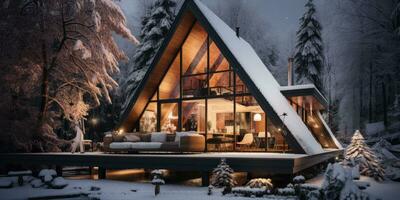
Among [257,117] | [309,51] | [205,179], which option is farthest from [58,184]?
[309,51]

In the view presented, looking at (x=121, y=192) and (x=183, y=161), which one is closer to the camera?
(x=121, y=192)

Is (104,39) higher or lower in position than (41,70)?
higher

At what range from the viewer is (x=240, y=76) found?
11992 millimetres

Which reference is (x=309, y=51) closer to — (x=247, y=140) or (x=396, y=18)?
(x=396, y=18)

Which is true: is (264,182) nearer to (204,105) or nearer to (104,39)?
(204,105)

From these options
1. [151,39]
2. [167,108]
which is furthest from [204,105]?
[151,39]

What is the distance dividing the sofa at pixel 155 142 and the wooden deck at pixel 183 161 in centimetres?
41

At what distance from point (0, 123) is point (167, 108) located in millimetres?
6233

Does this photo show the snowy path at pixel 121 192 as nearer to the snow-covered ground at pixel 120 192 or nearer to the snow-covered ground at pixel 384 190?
the snow-covered ground at pixel 120 192

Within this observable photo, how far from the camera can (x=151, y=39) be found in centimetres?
2459

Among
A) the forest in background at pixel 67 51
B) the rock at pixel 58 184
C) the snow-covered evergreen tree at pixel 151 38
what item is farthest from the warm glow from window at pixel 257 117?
the snow-covered evergreen tree at pixel 151 38

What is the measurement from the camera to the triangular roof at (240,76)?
36.2ft

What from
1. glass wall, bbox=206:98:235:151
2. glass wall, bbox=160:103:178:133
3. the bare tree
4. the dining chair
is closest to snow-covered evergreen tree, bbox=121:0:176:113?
the bare tree

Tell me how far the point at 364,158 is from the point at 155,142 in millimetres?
7012
